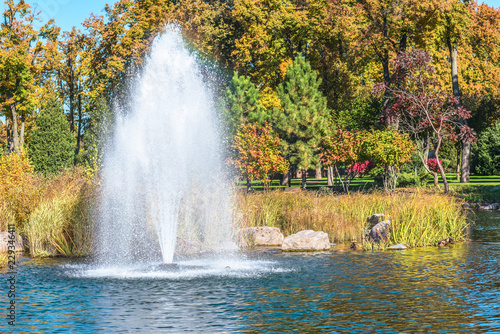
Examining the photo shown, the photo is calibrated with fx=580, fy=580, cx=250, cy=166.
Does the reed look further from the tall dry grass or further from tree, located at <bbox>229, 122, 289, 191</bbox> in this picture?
tree, located at <bbox>229, 122, 289, 191</bbox>

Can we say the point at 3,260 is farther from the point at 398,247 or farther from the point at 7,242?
the point at 398,247

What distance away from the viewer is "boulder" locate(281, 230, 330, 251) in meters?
19.5

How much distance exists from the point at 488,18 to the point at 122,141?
4778 centimetres

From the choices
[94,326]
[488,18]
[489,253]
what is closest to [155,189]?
[94,326]

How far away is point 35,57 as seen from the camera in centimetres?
5166

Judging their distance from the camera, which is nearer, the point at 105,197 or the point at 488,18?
the point at 105,197

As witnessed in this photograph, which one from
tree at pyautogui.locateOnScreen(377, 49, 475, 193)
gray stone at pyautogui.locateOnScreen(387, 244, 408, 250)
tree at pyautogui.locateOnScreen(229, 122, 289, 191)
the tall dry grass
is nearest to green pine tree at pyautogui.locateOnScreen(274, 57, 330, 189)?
tree at pyautogui.locateOnScreen(229, 122, 289, 191)

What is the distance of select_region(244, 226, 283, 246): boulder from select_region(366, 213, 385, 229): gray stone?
11.7ft

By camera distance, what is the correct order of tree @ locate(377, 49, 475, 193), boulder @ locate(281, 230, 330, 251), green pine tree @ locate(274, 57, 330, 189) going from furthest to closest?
green pine tree @ locate(274, 57, 330, 189) → tree @ locate(377, 49, 475, 193) → boulder @ locate(281, 230, 330, 251)

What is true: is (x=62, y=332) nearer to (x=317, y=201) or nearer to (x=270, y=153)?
(x=317, y=201)

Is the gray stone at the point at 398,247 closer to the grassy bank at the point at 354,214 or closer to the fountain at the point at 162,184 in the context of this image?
the grassy bank at the point at 354,214

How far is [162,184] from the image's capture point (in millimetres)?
18891

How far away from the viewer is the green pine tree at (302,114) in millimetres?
42344

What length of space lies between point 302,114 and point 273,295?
31138 mm
